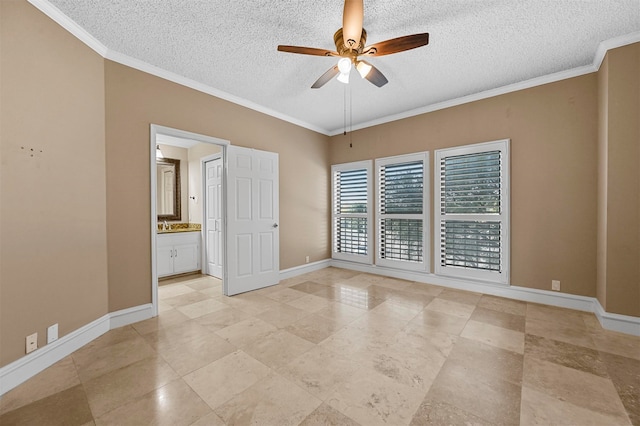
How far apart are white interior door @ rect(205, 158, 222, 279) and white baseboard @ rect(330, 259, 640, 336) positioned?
300 centimetres

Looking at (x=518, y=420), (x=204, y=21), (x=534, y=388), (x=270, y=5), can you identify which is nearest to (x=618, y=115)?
(x=534, y=388)

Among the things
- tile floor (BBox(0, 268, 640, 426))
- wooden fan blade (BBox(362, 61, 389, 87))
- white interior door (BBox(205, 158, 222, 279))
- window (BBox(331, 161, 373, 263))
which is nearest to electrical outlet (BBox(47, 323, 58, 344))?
tile floor (BBox(0, 268, 640, 426))

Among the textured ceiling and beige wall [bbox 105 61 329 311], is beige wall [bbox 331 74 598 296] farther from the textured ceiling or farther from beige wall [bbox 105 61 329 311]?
beige wall [bbox 105 61 329 311]

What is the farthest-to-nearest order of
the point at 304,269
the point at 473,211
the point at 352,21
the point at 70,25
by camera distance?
the point at 304,269, the point at 473,211, the point at 70,25, the point at 352,21

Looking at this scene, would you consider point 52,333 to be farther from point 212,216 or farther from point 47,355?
Result: point 212,216

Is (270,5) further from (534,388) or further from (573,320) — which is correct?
(573,320)

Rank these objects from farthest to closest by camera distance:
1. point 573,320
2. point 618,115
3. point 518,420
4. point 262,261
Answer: point 262,261, point 573,320, point 618,115, point 518,420

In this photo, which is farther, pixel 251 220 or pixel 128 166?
pixel 251 220

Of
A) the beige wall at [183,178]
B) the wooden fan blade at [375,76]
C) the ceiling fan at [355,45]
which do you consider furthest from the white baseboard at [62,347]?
the wooden fan blade at [375,76]

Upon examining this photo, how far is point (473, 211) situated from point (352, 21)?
3.25 meters

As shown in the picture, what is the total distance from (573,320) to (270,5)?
454 centimetres

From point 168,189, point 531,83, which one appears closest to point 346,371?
point 531,83

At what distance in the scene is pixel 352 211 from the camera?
17.8 ft

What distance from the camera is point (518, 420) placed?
1535mm
